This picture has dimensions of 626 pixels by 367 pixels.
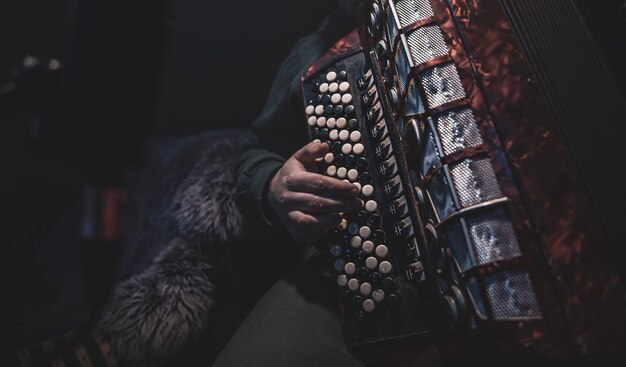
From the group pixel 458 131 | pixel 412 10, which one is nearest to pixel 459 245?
pixel 458 131

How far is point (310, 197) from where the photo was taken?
798mm

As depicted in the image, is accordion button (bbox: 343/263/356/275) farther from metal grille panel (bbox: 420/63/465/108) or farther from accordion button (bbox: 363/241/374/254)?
metal grille panel (bbox: 420/63/465/108)

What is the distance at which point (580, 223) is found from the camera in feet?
1.76

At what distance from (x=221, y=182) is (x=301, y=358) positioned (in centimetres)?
51

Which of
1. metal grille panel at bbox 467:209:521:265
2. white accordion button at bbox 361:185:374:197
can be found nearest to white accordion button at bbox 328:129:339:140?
white accordion button at bbox 361:185:374:197

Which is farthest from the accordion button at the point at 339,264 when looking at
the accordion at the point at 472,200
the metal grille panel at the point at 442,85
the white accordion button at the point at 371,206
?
the metal grille panel at the point at 442,85

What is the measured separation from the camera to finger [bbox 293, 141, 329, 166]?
0.81m

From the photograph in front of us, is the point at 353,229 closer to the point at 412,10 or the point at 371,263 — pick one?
the point at 371,263

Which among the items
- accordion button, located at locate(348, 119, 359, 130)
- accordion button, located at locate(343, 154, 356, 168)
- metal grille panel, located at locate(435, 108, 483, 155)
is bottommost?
metal grille panel, located at locate(435, 108, 483, 155)

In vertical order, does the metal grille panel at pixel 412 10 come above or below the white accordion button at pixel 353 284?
above

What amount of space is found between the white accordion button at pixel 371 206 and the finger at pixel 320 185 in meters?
0.03

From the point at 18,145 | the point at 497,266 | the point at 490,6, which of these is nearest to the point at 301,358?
the point at 497,266

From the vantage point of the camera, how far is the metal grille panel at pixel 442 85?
0.62m

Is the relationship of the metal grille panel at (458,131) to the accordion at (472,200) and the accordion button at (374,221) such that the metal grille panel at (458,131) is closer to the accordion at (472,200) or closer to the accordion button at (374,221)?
the accordion at (472,200)
